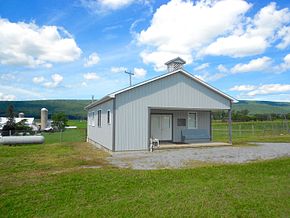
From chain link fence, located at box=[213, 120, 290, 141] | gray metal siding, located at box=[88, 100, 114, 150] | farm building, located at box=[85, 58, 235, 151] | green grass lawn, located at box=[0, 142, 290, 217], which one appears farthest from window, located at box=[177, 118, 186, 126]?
green grass lawn, located at box=[0, 142, 290, 217]

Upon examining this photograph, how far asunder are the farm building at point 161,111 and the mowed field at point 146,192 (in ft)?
17.9

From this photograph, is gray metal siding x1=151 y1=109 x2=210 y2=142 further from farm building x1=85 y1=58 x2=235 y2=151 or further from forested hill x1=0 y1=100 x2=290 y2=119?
forested hill x1=0 y1=100 x2=290 y2=119

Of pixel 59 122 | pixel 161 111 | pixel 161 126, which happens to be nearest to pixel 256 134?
pixel 161 126

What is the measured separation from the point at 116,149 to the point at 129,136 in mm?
969

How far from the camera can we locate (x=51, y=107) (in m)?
122

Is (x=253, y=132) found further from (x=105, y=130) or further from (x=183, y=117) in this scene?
(x=105, y=130)

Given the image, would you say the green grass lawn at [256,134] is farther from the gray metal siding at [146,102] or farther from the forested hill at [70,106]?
the forested hill at [70,106]

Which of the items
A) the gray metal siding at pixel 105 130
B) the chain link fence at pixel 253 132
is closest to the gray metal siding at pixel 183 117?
the gray metal siding at pixel 105 130

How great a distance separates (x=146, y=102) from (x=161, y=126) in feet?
11.9

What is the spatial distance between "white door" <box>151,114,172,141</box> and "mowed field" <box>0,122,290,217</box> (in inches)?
351

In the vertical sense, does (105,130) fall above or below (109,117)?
below

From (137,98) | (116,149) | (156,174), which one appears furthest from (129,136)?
(156,174)

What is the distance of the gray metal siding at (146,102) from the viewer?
14180 mm

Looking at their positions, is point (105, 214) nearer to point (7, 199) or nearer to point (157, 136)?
point (7, 199)
